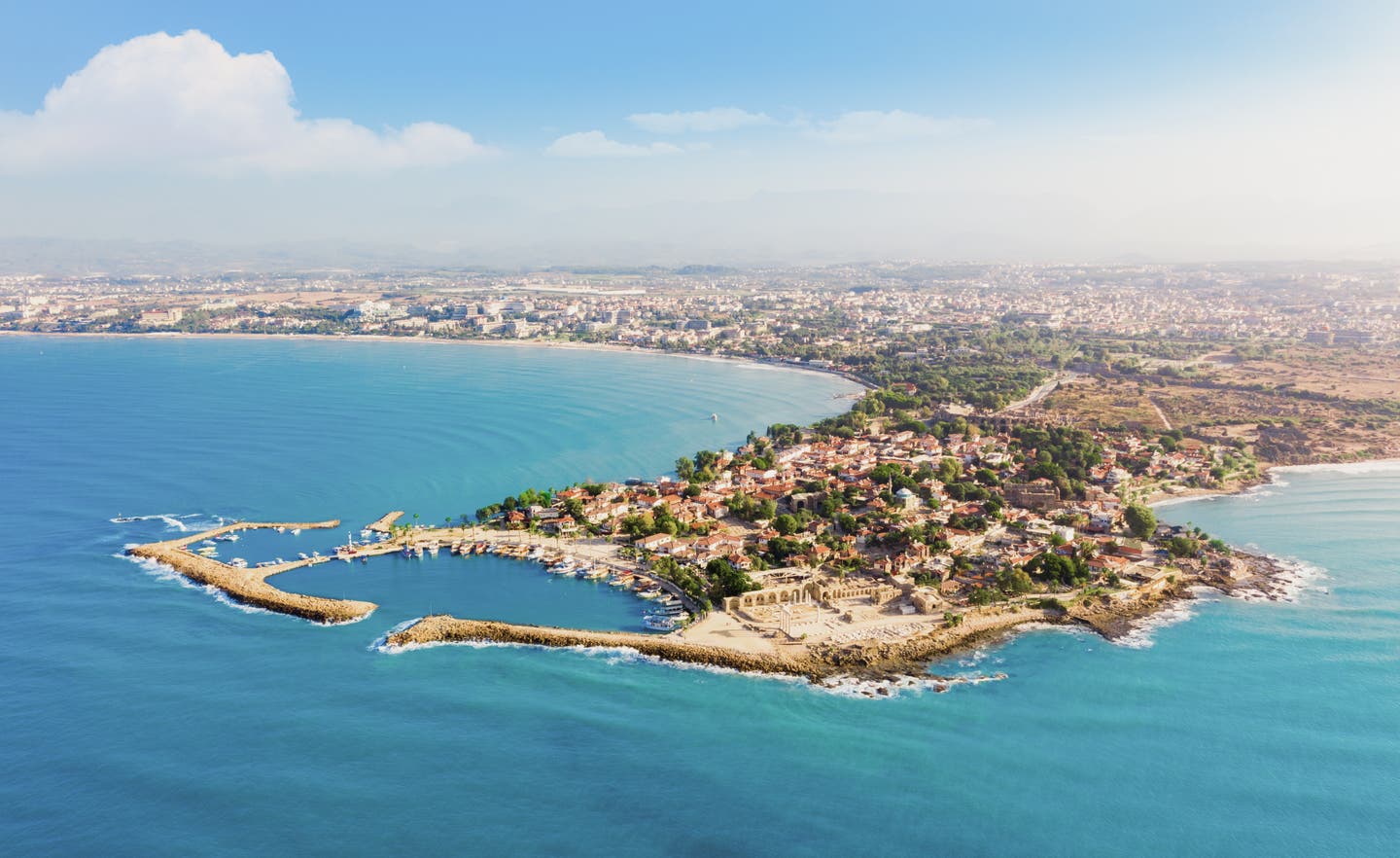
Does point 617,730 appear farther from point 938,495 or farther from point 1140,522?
point 1140,522

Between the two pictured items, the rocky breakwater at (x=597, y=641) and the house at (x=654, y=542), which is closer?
the rocky breakwater at (x=597, y=641)

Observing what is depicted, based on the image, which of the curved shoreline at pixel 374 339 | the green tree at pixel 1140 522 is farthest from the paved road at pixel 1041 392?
the curved shoreline at pixel 374 339

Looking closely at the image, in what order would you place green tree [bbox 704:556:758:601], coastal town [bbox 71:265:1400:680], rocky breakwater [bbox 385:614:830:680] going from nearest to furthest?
rocky breakwater [bbox 385:614:830:680] → coastal town [bbox 71:265:1400:680] → green tree [bbox 704:556:758:601]

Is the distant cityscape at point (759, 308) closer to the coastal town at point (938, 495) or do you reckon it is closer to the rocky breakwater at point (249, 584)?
the coastal town at point (938, 495)

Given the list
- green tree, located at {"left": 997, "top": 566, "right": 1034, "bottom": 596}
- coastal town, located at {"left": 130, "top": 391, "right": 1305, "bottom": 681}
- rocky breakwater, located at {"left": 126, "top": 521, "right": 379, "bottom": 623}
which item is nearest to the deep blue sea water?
rocky breakwater, located at {"left": 126, "top": 521, "right": 379, "bottom": 623}

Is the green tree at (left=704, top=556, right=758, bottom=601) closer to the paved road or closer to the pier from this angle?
the pier

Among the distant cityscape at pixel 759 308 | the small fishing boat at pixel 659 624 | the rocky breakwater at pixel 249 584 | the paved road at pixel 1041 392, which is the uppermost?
the distant cityscape at pixel 759 308
